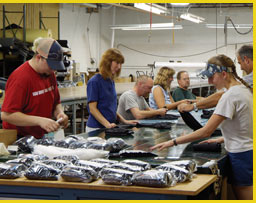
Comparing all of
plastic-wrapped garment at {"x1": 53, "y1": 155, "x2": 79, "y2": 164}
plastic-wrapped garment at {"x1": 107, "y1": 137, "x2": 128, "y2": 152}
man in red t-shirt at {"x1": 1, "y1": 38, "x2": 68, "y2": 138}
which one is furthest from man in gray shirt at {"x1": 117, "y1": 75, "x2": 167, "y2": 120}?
plastic-wrapped garment at {"x1": 53, "y1": 155, "x2": 79, "y2": 164}

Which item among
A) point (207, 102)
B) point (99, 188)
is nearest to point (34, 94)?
point (99, 188)

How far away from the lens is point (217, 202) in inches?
87.9

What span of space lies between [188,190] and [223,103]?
0.89 m

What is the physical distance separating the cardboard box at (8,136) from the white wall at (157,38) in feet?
40.7


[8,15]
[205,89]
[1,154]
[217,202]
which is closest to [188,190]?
[217,202]

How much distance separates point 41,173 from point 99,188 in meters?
0.34

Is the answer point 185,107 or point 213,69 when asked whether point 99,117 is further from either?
point 213,69

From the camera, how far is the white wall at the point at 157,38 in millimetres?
16812

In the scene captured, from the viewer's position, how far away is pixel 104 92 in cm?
448

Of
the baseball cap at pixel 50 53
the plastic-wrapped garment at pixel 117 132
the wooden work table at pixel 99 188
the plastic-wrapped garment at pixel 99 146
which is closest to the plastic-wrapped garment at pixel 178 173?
the wooden work table at pixel 99 188

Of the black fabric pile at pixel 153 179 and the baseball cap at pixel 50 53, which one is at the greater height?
the baseball cap at pixel 50 53

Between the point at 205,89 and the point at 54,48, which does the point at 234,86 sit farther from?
the point at 205,89

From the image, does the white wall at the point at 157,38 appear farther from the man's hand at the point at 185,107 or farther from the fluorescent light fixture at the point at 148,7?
the man's hand at the point at 185,107

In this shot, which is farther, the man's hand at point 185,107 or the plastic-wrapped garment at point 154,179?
the man's hand at point 185,107
